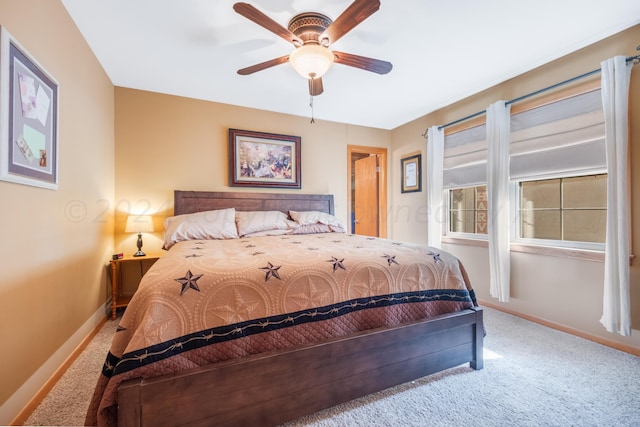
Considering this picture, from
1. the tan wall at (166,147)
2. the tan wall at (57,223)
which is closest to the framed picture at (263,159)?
the tan wall at (166,147)

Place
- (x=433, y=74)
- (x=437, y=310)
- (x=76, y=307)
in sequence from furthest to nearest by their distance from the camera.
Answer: (x=433, y=74) < (x=76, y=307) < (x=437, y=310)

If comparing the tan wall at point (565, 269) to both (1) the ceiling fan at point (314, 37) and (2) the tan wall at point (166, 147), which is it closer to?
(1) the ceiling fan at point (314, 37)

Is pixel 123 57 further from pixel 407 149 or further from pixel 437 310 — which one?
pixel 407 149

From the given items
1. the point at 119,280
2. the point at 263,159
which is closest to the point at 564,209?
Answer: the point at 263,159

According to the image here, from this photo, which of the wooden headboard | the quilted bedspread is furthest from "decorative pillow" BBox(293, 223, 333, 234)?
the quilted bedspread

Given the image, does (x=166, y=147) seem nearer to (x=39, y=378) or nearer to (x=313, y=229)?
(x=313, y=229)

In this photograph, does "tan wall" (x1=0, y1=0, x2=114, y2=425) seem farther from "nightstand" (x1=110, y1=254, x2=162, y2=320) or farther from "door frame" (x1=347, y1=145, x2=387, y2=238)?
"door frame" (x1=347, y1=145, x2=387, y2=238)

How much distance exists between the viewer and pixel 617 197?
197cm

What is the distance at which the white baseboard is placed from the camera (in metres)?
1.28

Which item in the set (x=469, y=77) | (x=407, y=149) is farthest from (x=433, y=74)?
(x=407, y=149)

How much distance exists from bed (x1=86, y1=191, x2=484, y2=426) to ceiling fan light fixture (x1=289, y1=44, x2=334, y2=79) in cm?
132

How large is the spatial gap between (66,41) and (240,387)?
2600 millimetres

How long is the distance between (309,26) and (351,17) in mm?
381

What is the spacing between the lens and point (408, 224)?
4.19m
